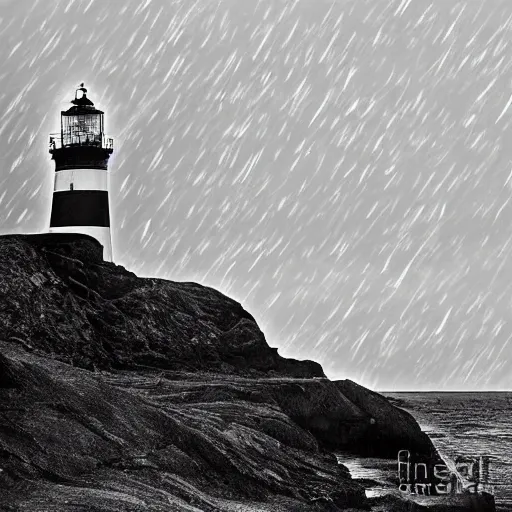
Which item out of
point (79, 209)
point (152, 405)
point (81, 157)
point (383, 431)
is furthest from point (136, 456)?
point (81, 157)

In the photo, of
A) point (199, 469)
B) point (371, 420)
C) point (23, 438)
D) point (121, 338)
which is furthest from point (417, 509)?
point (121, 338)

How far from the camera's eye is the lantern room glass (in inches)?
1827

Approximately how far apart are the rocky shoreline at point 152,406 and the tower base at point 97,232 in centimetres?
233

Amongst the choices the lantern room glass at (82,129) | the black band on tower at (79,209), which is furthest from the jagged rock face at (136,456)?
the lantern room glass at (82,129)

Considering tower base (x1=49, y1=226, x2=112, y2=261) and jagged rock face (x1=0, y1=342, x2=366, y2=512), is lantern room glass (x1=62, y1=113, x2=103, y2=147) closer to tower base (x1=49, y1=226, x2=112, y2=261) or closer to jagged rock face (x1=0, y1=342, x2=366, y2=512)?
tower base (x1=49, y1=226, x2=112, y2=261)

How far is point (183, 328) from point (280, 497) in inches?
811

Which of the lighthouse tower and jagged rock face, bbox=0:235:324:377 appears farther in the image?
the lighthouse tower

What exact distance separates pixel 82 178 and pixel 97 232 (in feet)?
7.94

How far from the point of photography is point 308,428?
33.8 meters

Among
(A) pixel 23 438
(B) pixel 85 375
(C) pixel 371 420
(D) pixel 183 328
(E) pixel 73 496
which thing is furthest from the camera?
(D) pixel 183 328

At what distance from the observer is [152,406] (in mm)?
22656

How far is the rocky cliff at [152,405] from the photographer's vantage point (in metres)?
17.9

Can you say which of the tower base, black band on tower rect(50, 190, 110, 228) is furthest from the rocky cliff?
black band on tower rect(50, 190, 110, 228)

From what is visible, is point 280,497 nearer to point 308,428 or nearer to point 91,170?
point 308,428
